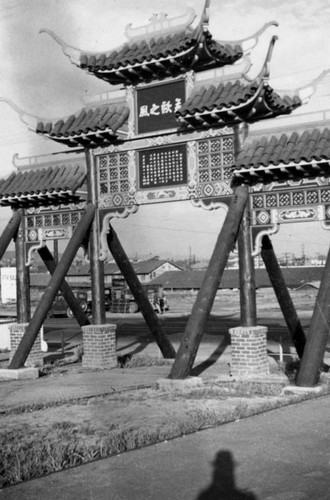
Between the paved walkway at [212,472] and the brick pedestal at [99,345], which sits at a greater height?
the brick pedestal at [99,345]

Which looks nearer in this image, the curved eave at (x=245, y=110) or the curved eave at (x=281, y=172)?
the curved eave at (x=281, y=172)

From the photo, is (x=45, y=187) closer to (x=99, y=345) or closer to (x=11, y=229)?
(x=11, y=229)

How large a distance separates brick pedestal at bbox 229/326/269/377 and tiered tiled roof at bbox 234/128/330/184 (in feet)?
9.88

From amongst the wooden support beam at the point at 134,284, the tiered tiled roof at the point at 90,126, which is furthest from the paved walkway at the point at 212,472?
the tiered tiled roof at the point at 90,126

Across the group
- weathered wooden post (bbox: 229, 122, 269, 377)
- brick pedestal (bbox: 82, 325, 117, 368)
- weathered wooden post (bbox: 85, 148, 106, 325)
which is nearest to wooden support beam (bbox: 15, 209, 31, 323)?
brick pedestal (bbox: 82, 325, 117, 368)

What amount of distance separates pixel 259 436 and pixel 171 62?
29.1 feet

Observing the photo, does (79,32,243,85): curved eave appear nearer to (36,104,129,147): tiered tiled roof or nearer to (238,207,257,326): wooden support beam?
(36,104,129,147): tiered tiled roof

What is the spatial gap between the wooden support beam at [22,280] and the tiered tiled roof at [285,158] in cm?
630

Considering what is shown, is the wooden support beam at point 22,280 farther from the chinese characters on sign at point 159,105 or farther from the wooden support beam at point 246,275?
the wooden support beam at point 246,275

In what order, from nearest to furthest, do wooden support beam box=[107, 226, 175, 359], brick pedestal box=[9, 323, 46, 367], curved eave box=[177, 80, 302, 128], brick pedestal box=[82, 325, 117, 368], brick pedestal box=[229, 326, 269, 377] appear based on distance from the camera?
curved eave box=[177, 80, 302, 128]
brick pedestal box=[229, 326, 269, 377]
brick pedestal box=[82, 325, 117, 368]
wooden support beam box=[107, 226, 175, 359]
brick pedestal box=[9, 323, 46, 367]

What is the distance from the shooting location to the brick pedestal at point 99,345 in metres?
15.7

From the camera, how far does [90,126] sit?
49.4ft

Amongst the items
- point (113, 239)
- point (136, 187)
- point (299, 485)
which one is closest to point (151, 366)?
point (113, 239)

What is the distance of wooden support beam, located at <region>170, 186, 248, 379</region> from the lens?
40.5 ft
